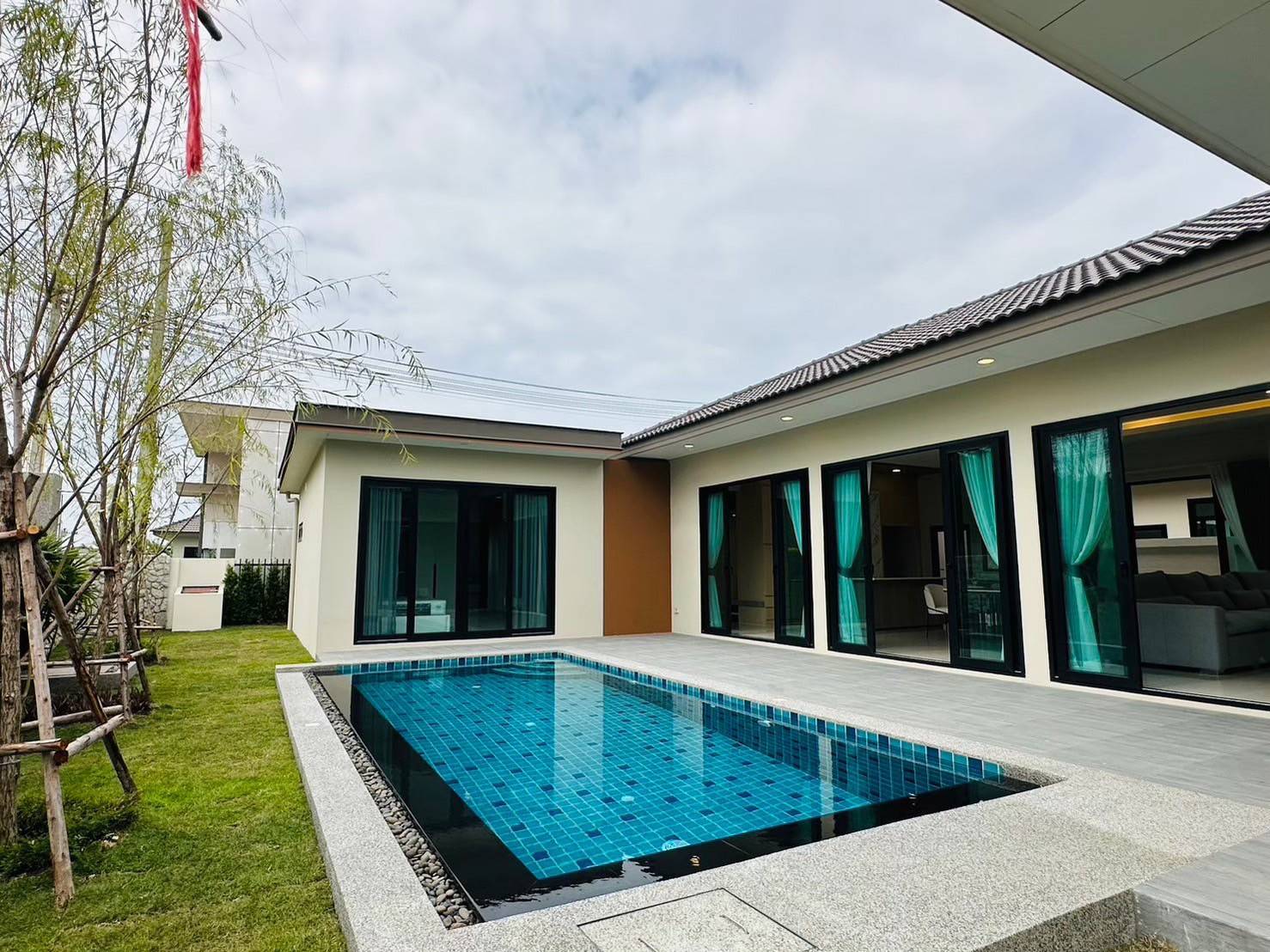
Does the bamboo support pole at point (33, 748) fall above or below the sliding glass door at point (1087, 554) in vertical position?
below

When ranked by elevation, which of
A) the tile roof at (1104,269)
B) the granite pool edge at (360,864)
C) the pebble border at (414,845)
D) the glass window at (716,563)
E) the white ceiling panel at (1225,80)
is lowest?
the pebble border at (414,845)

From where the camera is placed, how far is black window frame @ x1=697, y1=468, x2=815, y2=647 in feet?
30.7

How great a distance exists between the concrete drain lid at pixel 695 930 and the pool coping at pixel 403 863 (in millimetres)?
91

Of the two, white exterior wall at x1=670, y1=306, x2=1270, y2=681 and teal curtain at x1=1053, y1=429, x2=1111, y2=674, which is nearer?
white exterior wall at x1=670, y1=306, x2=1270, y2=681

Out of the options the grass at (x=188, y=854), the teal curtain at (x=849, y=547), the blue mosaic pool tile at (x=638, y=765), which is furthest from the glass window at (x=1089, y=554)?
the grass at (x=188, y=854)

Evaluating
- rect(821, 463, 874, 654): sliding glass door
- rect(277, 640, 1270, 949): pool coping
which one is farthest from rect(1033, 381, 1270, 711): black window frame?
rect(277, 640, 1270, 949): pool coping

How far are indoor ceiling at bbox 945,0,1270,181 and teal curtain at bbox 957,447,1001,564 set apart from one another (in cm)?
453

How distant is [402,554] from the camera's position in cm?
1014

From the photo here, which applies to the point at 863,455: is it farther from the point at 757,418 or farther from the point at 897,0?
the point at 897,0

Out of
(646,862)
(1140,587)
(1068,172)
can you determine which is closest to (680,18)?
(646,862)

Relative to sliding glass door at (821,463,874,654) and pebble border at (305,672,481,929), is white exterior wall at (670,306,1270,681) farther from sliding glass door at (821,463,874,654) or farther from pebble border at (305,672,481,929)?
pebble border at (305,672,481,929)

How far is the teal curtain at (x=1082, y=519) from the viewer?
618 cm

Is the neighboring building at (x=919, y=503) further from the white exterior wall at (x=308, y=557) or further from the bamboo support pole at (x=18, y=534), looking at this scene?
the bamboo support pole at (x=18, y=534)

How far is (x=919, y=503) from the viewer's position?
12.3 m
